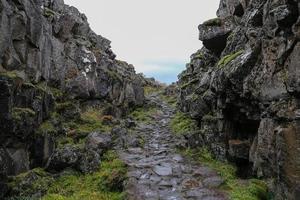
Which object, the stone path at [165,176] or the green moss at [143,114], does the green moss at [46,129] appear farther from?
the green moss at [143,114]

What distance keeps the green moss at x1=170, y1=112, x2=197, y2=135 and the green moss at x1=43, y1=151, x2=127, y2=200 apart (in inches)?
398

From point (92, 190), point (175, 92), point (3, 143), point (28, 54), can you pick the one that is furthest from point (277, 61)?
point (175, 92)

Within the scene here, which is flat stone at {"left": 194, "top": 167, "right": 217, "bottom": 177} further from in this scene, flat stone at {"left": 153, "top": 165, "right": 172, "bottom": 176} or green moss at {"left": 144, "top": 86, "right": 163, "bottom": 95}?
green moss at {"left": 144, "top": 86, "right": 163, "bottom": 95}

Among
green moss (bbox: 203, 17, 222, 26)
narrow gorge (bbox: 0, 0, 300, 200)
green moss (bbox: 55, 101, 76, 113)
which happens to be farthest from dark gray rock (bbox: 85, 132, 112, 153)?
green moss (bbox: 203, 17, 222, 26)

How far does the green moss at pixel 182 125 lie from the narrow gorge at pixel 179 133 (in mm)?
245

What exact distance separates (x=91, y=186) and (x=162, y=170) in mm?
4209

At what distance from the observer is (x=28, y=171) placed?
62.5 ft

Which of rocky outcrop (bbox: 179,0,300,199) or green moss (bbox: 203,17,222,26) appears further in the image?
green moss (bbox: 203,17,222,26)

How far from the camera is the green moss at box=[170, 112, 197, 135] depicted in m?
30.6

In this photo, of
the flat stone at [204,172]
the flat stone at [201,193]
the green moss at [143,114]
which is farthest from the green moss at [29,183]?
the green moss at [143,114]

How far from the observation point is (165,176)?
20.5 m

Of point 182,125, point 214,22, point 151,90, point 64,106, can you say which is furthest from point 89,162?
point 151,90

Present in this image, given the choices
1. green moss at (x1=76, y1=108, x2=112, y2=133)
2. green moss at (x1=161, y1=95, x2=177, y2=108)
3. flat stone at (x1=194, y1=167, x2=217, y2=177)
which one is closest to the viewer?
flat stone at (x1=194, y1=167, x2=217, y2=177)

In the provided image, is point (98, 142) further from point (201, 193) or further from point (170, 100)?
point (170, 100)
